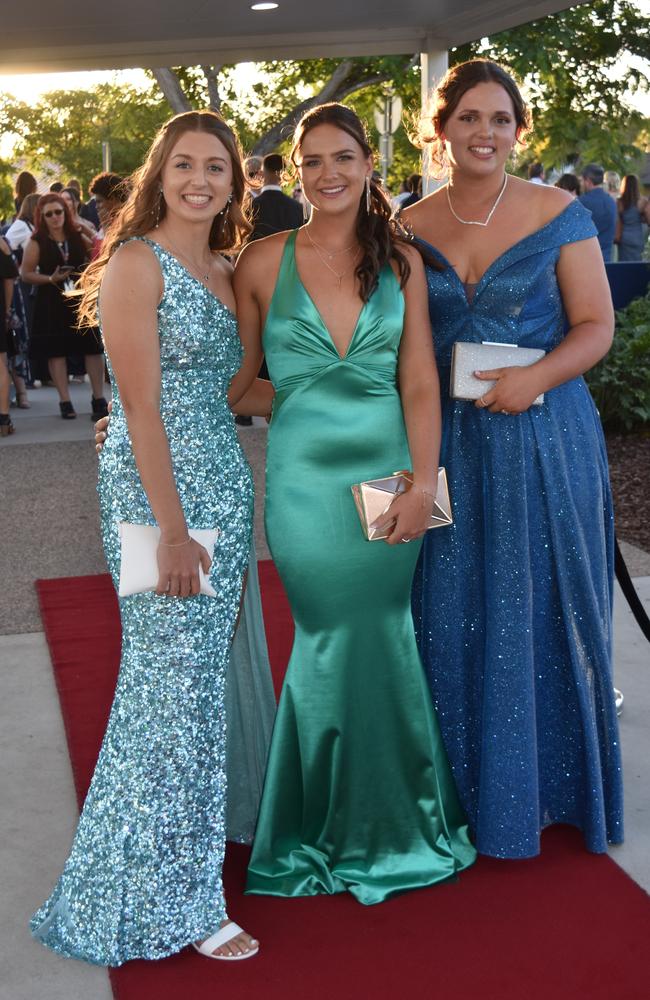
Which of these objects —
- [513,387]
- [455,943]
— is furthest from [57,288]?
[455,943]

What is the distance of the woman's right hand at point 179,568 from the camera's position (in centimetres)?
302

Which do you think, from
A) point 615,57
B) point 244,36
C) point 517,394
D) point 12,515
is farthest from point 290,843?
point 615,57

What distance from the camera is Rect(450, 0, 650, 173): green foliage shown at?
1418 centimetres

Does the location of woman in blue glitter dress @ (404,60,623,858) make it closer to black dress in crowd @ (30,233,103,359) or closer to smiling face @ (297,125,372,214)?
smiling face @ (297,125,372,214)

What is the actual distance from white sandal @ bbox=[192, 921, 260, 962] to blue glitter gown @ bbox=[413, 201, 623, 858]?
0.82 meters

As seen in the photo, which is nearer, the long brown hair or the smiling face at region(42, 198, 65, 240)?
the long brown hair

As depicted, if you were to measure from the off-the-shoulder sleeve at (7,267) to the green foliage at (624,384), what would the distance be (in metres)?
4.91

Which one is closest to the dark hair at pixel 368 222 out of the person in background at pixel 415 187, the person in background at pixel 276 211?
the person in background at pixel 276 211

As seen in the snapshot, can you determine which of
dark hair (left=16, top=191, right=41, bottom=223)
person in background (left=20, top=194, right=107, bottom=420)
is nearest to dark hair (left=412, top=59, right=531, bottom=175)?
person in background (left=20, top=194, right=107, bottom=420)

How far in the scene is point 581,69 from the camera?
52.0 ft

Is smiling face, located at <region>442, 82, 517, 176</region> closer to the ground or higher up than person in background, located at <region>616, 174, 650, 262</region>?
higher up

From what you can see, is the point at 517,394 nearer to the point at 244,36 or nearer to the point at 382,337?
the point at 382,337

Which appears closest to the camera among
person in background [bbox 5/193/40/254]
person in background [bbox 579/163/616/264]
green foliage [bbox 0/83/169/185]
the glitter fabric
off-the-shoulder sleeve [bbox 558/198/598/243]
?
the glitter fabric

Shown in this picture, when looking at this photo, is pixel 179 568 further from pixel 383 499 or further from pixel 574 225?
pixel 574 225
